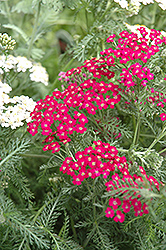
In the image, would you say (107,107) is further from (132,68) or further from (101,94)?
(132,68)

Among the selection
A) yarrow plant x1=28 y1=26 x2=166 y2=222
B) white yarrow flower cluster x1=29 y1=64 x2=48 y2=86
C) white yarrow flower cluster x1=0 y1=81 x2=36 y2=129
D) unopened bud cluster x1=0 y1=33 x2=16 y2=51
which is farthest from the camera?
white yarrow flower cluster x1=29 y1=64 x2=48 y2=86

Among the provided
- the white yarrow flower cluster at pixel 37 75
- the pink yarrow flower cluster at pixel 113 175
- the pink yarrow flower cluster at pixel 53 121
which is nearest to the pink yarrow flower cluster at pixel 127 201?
the pink yarrow flower cluster at pixel 113 175

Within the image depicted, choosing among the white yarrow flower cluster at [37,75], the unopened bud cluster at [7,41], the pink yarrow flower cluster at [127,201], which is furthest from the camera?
the white yarrow flower cluster at [37,75]

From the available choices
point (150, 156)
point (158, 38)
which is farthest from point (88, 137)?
point (158, 38)

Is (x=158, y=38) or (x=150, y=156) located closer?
(x=150, y=156)

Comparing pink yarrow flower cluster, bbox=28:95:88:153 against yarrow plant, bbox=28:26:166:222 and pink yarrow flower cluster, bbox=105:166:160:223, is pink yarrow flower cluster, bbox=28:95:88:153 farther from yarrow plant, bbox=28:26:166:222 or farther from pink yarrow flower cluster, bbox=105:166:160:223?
pink yarrow flower cluster, bbox=105:166:160:223

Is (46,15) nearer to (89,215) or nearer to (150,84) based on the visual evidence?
(150,84)

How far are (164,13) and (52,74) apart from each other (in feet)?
3.47

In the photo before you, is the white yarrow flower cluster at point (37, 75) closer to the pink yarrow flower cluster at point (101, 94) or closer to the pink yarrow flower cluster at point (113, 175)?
the pink yarrow flower cluster at point (101, 94)

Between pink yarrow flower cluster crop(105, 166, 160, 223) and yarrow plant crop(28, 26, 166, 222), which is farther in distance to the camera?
yarrow plant crop(28, 26, 166, 222)

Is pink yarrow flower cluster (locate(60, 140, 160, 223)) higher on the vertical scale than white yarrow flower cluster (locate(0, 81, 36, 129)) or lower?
lower

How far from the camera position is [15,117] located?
3.51ft

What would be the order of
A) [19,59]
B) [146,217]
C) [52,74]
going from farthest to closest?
[52,74] < [19,59] < [146,217]

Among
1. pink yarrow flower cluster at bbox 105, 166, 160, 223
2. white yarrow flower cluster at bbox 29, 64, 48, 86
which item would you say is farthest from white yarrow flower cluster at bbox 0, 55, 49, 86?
pink yarrow flower cluster at bbox 105, 166, 160, 223
